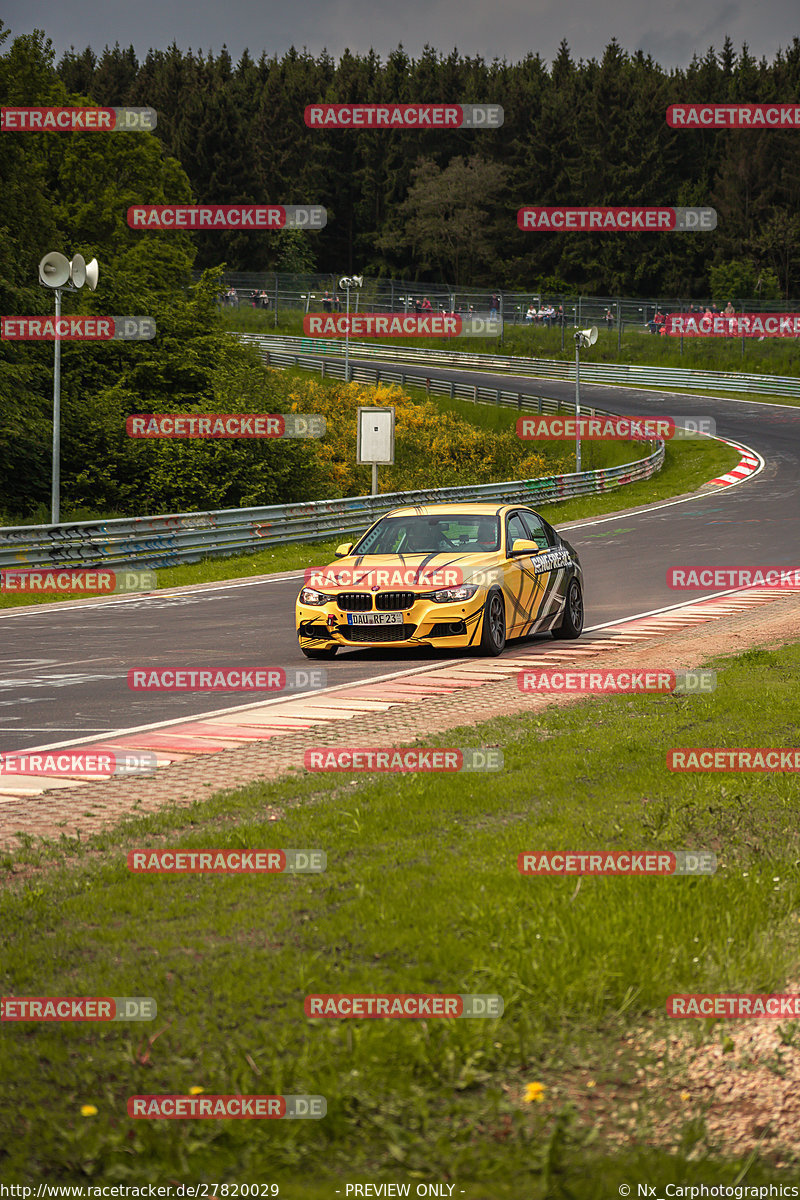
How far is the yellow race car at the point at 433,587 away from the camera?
43.1ft

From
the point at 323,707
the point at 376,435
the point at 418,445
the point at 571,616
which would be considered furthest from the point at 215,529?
the point at 418,445

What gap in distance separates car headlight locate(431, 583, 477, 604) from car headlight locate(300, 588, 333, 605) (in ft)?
3.59

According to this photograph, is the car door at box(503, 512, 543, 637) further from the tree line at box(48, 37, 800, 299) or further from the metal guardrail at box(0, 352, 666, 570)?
the tree line at box(48, 37, 800, 299)

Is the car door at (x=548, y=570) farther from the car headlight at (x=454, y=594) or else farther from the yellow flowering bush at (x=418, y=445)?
the yellow flowering bush at (x=418, y=445)

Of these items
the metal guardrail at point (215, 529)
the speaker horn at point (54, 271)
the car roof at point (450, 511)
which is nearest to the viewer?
the car roof at point (450, 511)

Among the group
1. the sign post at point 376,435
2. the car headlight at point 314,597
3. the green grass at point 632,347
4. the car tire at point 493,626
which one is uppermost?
the green grass at point 632,347

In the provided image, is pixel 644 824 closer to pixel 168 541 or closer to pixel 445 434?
pixel 168 541

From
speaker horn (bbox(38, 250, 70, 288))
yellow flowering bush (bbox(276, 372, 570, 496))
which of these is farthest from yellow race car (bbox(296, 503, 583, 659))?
yellow flowering bush (bbox(276, 372, 570, 496))

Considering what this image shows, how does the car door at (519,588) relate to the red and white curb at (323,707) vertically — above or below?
above

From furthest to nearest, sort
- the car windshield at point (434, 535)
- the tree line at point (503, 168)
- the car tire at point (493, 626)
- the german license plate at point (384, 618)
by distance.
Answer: the tree line at point (503, 168), the car windshield at point (434, 535), the car tire at point (493, 626), the german license plate at point (384, 618)

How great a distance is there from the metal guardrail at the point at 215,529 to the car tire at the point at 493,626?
1121 centimetres

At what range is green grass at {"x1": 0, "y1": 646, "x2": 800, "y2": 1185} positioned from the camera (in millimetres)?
3209

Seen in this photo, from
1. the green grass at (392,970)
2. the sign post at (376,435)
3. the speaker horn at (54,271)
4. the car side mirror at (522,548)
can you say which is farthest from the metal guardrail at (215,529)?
the green grass at (392,970)

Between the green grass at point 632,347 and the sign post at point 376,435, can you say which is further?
the green grass at point 632,347
